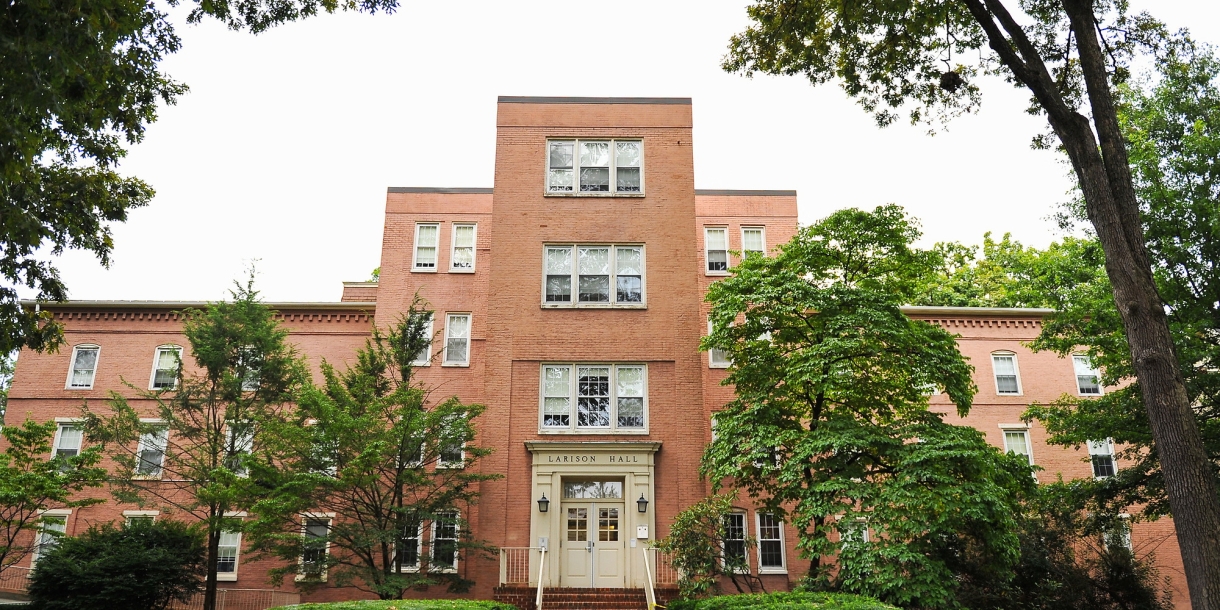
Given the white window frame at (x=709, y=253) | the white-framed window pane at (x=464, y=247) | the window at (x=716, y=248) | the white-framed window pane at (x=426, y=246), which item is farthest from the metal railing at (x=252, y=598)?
the window at (x=716, y=248)

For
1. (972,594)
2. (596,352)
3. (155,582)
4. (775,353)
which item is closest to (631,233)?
(596,352)

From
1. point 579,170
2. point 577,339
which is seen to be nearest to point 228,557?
point 577,339

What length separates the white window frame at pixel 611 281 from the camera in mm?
20891

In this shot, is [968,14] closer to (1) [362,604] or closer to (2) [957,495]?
(2) [957,495]

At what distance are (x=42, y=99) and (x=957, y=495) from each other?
1381 cm

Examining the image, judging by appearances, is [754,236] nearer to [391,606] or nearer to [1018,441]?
[1018,441]

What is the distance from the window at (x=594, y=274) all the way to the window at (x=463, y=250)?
207 inches

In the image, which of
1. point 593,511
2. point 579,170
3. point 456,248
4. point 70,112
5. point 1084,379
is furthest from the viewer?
point 1084,379

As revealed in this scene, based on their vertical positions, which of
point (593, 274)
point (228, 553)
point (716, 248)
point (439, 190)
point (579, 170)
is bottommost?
point (228, 553)

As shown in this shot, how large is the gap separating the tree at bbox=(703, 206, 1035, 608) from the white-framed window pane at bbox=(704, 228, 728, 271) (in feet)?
25.7

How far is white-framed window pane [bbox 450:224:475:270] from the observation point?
26.0 meters

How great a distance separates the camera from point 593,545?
19172 mm

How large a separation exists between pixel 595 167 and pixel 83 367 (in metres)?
16.3

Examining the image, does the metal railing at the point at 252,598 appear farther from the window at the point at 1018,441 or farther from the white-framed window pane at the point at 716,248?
the window at the point at 1018,441
